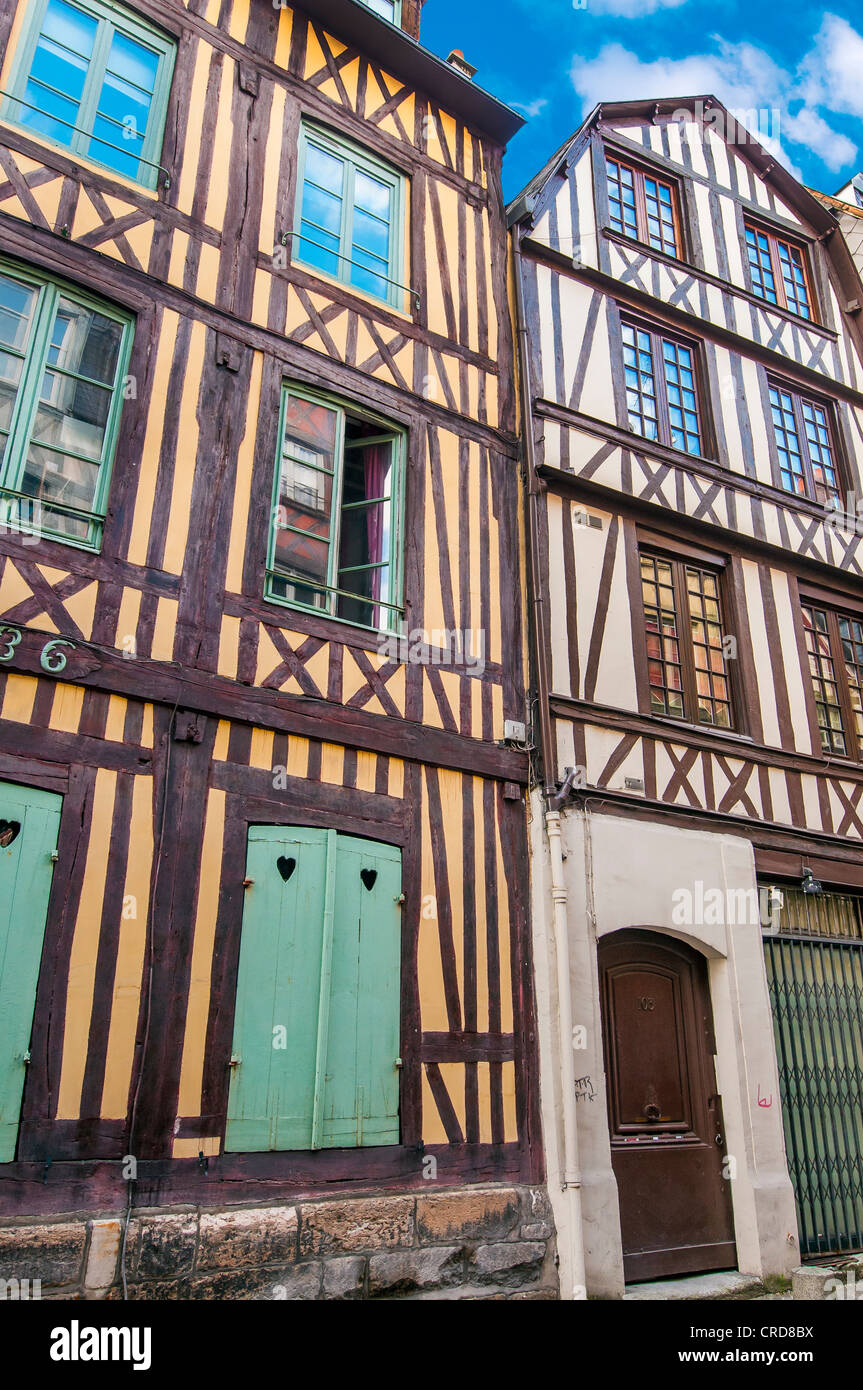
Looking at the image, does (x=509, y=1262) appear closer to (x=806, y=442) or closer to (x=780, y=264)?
(x=806, y=442)

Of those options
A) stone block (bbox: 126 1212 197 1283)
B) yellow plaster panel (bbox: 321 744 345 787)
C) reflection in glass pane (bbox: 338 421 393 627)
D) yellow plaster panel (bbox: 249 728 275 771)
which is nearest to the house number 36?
yellow plaster panel (bbox: 249 728 275 771)

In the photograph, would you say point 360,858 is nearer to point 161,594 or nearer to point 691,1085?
point 161,594

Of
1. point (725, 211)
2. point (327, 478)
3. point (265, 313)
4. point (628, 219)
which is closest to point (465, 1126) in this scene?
point (327, 478)

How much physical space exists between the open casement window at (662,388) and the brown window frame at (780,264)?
1.69 meters

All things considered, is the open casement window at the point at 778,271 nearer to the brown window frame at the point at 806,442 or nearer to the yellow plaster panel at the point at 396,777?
the brown window frame at the point at 806,442

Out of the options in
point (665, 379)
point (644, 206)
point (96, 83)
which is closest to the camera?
point (96, 83)

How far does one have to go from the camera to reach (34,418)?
5113 mm

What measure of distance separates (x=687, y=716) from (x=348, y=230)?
4.52 meters

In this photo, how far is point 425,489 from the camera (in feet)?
22.0

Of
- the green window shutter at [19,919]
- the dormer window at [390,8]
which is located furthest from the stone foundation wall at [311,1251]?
the dormer window at [390,8]

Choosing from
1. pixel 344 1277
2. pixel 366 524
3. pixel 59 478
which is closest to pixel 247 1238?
pixel 344 1277

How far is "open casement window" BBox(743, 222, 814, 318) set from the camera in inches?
399

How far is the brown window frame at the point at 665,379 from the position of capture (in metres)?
8.49

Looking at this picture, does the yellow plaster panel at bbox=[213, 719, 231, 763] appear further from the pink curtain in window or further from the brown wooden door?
the brown wooden door
